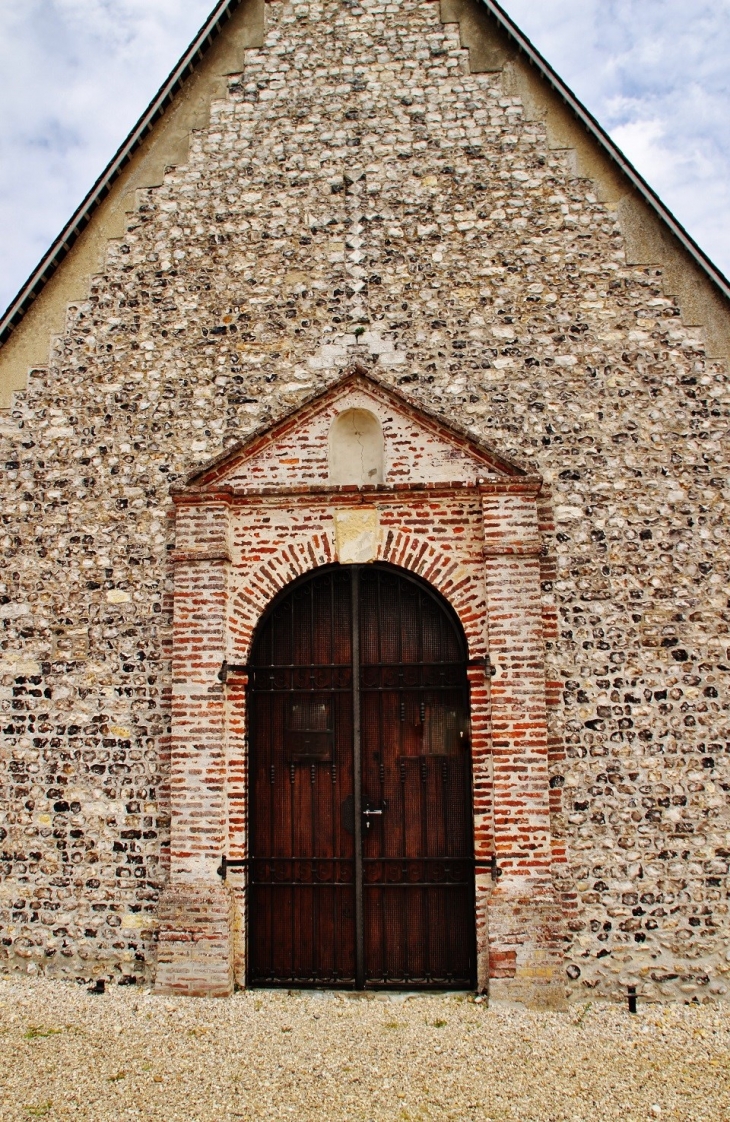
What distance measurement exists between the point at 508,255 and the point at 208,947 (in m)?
5.56

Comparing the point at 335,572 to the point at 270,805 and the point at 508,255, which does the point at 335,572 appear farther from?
the point at 508,255

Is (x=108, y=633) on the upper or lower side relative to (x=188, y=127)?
lower

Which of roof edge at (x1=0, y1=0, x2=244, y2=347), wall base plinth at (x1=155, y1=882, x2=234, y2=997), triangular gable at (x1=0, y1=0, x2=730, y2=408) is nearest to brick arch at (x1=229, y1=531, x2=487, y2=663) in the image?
wall base plinth at (x1=155, y1=882, x2=234, y2=997)

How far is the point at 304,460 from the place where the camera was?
20.7ft

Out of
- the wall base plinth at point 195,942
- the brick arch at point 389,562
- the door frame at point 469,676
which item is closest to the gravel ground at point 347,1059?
the wall base plinth at point 195,942

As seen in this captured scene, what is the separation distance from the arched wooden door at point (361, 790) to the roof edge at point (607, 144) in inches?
127

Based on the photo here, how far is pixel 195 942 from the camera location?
567 centimetres

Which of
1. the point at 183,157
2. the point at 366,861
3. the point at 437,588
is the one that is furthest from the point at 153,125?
the point at 366,861

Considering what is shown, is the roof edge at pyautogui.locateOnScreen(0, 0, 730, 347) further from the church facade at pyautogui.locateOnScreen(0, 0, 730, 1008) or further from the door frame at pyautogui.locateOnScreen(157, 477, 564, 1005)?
the door frame at pyautogui.locateOnScreen(157, 477, 564, 1005)

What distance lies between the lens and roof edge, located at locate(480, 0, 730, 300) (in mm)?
6252

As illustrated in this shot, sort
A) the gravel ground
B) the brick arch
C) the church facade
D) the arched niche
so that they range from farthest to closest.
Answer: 1. the arched niche
2. the brick arch
3. the church facade
4. the gravel ground

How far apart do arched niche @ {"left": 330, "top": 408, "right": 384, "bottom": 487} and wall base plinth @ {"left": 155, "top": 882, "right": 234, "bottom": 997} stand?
10.2 feet

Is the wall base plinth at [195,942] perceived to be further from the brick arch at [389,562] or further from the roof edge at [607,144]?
the roof edge at [607,144]

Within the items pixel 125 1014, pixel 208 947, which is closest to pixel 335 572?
pixel 208 947
